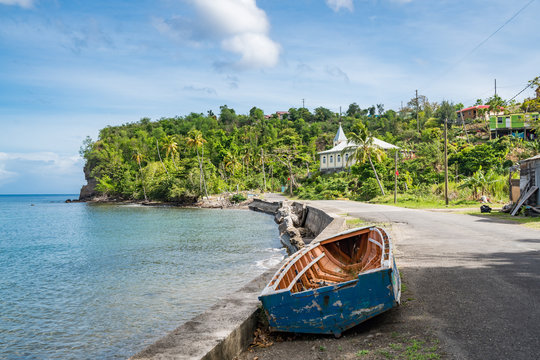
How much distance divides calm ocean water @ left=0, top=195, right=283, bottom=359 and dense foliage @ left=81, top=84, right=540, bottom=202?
2082 cm

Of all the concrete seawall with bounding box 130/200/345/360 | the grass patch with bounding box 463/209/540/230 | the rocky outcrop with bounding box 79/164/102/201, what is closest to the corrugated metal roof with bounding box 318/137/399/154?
the grass patch with bounding box 463/209/540/230

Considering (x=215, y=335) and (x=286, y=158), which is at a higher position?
(x=286, y=158)

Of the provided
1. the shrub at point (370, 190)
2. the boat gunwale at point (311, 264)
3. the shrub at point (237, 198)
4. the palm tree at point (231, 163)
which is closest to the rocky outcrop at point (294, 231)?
the boat gunwale at point (311, 264)

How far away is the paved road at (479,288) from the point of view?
4420mm

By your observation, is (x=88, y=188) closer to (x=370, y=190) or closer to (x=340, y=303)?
(x=370, y=190)

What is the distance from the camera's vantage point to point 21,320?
8953 millimetres

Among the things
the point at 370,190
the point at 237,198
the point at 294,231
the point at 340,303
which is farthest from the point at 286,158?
the point at 340,303

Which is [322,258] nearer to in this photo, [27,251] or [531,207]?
[531,207]

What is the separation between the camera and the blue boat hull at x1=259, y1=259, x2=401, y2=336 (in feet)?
16.5

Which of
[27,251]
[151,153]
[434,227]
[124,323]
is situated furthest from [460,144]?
[151,153]

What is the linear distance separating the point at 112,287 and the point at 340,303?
861 centimetres

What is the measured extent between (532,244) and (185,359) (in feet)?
31.7

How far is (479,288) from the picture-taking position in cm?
641

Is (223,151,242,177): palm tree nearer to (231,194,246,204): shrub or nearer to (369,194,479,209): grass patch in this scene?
(231,194,246,204): shrub
